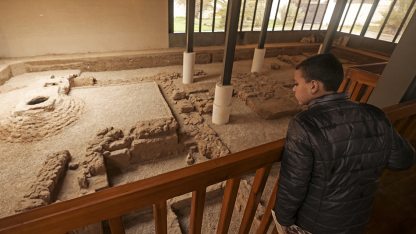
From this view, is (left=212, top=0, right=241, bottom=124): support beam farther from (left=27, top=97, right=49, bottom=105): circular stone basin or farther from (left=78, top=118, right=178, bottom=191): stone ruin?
(left=27, top=97, right=49, bottom=105): circular stone basin

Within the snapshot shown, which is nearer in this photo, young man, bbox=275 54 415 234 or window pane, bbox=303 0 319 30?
young man, bbox=275 54 415 234

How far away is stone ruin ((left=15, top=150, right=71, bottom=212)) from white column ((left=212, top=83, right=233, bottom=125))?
313 centimetres

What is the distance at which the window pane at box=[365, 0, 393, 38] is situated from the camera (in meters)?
9.90

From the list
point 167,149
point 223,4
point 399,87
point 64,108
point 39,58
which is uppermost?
point 223,4

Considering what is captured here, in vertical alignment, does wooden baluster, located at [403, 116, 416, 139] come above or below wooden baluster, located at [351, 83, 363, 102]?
above

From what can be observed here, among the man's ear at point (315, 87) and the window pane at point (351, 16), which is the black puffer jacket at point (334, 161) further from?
the window pane at point (351, 16)

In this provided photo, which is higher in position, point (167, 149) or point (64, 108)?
point (64, 108)

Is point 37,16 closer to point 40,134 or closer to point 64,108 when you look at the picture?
point 64,108

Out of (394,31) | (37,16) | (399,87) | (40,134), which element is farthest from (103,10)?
(394,31)

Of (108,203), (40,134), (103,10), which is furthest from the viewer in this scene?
(103,10)

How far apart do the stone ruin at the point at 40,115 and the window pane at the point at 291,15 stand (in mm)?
9977

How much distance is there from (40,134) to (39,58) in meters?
4.10

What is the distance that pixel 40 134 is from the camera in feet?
14.8

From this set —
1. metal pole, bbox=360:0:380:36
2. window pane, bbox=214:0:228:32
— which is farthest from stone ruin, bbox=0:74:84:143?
metal pole, bbox=360:0:380:36
